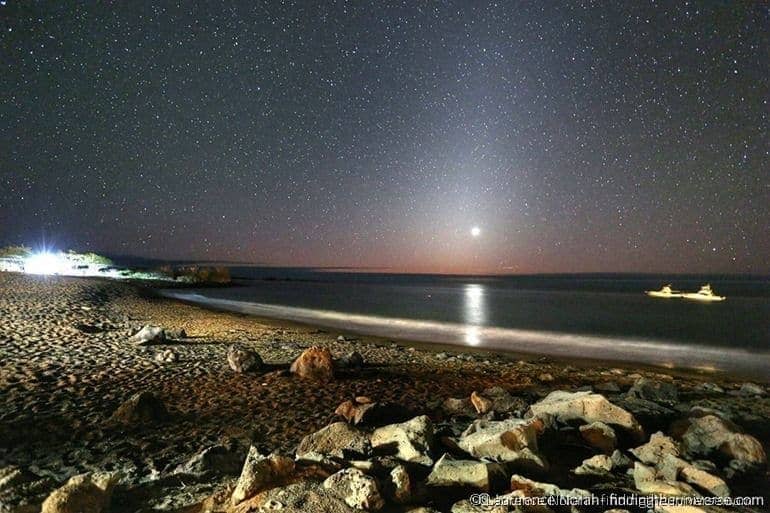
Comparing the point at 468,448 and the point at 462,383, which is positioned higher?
the point at 468,448

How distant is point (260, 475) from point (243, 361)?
637 centimetres

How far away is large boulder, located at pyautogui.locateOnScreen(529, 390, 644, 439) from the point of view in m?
5.79

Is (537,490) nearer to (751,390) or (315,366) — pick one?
(315,366)

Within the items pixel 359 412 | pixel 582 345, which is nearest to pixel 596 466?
pixel 359 412

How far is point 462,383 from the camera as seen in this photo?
9.83 metres

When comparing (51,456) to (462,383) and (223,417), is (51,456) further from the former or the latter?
(462,383)

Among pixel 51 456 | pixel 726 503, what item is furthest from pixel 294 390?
pixel 726 503

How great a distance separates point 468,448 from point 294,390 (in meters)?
→ 4.51

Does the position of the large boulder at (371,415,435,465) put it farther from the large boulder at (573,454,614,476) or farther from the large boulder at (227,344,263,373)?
the large boulder at (227,344,263,373)

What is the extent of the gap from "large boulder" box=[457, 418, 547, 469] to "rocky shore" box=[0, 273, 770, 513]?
0.07ft

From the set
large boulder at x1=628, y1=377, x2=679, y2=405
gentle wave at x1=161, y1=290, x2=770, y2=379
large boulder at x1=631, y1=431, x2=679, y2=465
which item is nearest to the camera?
large boulder at x1=631, y1=431, x2=679, y2=465

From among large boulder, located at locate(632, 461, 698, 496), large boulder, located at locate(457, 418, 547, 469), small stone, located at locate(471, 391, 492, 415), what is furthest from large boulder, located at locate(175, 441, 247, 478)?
large boulder, located at locate(632, 461, 698, 496)

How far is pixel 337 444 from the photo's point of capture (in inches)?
190

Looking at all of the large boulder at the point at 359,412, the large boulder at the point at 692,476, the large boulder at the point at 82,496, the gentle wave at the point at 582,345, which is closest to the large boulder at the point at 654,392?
the large boulder at the point at 692,476
